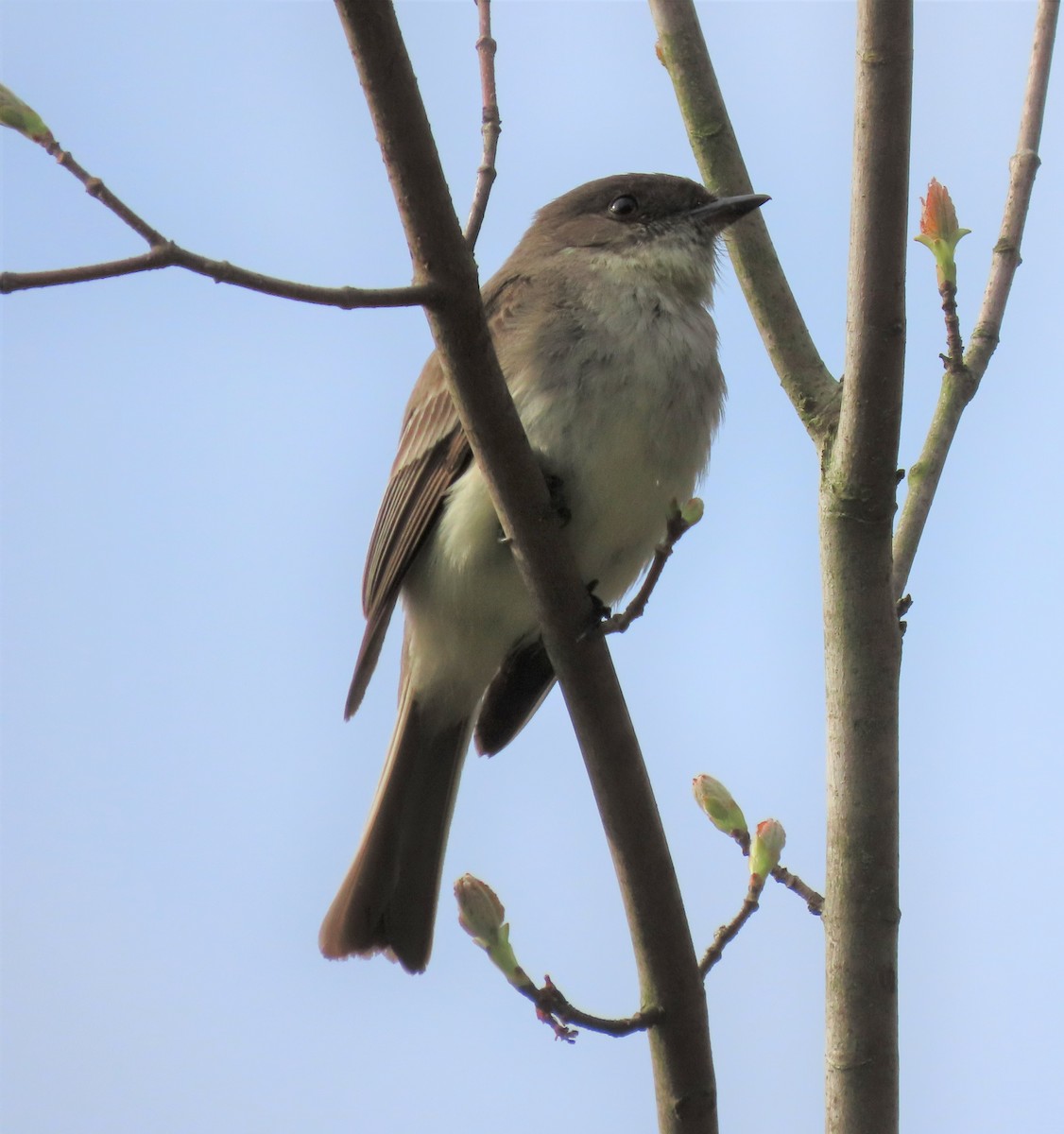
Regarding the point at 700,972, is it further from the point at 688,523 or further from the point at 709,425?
the point at 709,425

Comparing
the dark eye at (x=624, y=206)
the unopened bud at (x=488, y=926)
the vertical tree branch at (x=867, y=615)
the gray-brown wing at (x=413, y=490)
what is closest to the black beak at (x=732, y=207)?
the dark eye at (x=624, y=206)

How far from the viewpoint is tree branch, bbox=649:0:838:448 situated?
4164 millimetres

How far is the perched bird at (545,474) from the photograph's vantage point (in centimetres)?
421

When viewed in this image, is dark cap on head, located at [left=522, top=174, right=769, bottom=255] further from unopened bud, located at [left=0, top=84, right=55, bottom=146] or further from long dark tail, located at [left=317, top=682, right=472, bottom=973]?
unopened bud, located at [left=0, top=84, right=55, bottom=146]

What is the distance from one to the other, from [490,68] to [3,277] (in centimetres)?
167

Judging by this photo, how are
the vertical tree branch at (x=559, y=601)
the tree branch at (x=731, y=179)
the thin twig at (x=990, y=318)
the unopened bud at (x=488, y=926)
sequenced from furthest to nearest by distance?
1. the tree branch at (x=731, y=179)
2. the thin twig at (x=990, y=318)
3. the unopened bud at (x=488, y=926)
4. the vertical tree branch at (x=559, y=601)

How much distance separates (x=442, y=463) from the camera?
443 centimetres

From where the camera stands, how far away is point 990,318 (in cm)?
385

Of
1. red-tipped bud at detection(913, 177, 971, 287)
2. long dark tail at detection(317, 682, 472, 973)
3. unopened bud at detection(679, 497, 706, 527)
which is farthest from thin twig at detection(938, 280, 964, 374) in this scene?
long dark tail at detection(317, 682, 472, 973)

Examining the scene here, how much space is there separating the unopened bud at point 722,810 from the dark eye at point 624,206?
8.17 feet

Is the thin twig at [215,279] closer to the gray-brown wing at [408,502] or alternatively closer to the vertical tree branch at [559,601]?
the vertical tree branch at [559,601]

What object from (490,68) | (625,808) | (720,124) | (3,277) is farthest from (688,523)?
(720,124)

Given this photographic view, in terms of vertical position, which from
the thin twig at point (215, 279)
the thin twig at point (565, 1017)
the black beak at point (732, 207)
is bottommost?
the thin twig at point (565, 1017)

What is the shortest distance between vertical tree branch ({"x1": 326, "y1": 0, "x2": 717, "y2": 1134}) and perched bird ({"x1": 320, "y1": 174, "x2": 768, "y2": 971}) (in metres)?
0.73
